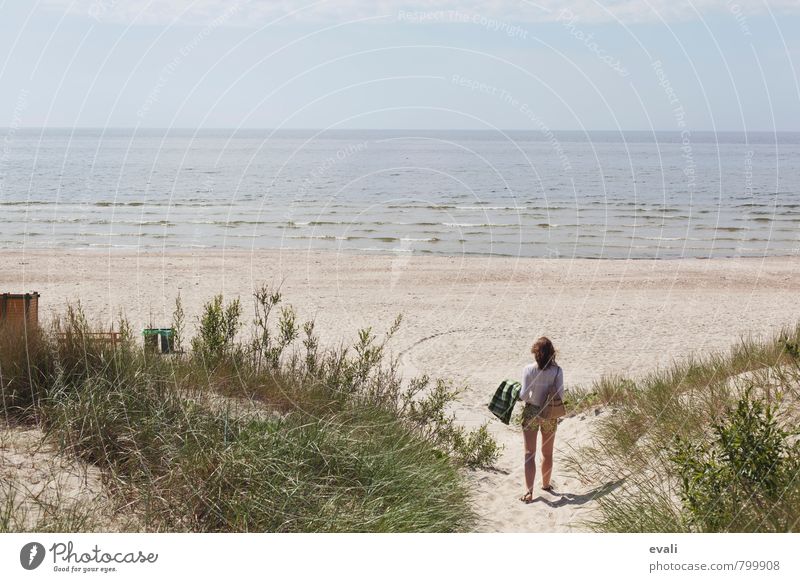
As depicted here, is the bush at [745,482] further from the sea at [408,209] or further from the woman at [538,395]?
the sea at [408,209]

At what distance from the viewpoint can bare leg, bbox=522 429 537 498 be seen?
25.7 feet

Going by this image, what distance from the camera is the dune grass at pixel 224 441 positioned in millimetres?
5672

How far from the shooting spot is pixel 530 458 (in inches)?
311

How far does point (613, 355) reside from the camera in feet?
49.2

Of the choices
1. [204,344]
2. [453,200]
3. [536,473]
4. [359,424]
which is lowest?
[536,473]

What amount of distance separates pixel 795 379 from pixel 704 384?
1270mm

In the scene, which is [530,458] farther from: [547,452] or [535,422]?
[535,422]

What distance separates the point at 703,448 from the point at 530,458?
2164 mm

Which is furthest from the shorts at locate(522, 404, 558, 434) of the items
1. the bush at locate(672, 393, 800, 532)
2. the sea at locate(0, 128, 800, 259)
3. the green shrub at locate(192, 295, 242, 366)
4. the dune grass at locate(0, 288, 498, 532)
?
the sea at locate(0, 128, 800, 259)

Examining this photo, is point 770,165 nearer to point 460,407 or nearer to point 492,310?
point 492,310

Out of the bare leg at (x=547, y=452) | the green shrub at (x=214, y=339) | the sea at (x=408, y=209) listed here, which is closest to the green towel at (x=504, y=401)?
the bare leg at (x=547, y=452)

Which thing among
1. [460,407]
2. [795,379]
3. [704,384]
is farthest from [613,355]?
[795,379]

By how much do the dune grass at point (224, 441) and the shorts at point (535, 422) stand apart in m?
0.82

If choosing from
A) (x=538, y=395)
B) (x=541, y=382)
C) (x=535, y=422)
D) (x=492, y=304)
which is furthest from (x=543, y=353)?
(x=492, y=304)
